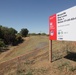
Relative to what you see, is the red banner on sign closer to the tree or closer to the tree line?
the tree line

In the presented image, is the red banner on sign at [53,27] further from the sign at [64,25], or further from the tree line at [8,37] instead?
the tree line at [8,37]

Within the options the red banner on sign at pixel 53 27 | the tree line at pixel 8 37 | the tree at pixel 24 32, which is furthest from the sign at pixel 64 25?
the tree at pixel 24 32

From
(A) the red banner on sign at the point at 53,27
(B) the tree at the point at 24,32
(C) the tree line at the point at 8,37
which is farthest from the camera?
(B) the tree at the point at 24,32

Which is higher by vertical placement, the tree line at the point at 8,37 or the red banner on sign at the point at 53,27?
the red banner on sign at the point at 53,27

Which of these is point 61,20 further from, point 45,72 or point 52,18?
point 45,72

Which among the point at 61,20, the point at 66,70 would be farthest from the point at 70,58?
the point at 61,20

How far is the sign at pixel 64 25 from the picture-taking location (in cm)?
1050

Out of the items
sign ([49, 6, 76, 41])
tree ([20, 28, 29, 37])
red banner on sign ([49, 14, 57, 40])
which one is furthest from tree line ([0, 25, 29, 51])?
sign ([49, 6, 76, 41])

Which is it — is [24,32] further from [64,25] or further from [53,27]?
[64,25]

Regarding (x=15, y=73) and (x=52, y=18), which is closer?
(x=15, y=73)

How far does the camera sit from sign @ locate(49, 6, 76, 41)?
10.5m

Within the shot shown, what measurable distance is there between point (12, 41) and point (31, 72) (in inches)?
1688

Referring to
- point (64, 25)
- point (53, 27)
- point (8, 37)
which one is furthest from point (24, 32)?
point (64, 25)

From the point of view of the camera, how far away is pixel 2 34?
56.7 metres
